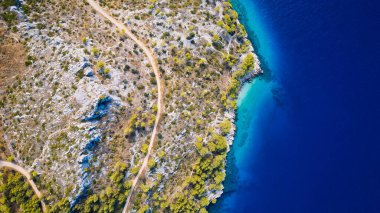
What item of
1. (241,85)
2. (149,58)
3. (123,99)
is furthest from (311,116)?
(123,99)

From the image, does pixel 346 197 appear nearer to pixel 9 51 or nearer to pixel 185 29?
pixel 185 29

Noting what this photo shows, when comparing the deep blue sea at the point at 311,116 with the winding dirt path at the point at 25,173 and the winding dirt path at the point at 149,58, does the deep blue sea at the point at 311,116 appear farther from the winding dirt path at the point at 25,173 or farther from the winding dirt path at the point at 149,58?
the winding dirt path at the point at 25,173

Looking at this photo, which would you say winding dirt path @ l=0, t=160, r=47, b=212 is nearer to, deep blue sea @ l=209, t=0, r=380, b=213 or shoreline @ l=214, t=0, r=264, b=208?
shoreline @ l=214, t=0, r=264, b=208

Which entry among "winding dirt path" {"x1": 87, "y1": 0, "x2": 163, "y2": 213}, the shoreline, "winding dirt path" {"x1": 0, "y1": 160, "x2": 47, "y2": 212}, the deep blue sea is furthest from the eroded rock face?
the deep blue sea

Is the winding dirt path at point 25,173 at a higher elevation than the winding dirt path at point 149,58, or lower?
lower

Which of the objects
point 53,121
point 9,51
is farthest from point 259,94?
point 9,51

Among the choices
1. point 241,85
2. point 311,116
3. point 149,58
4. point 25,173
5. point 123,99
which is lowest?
point 25,173

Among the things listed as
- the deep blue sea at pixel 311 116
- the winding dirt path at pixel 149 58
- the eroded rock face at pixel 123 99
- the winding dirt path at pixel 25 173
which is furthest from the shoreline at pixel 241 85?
the winding dirt path at pixel 25 173

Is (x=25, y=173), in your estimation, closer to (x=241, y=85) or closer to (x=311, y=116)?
(x=241, y=85)
